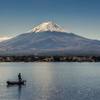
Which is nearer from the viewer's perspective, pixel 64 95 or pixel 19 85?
pixel 64 95

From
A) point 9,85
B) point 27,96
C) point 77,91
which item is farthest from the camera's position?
point 9,85

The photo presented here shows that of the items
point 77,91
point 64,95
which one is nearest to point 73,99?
point 64,95

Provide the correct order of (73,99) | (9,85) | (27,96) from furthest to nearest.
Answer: (9,85) < (27,96) < (73,99)

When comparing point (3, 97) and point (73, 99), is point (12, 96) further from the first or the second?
point (73, 99)

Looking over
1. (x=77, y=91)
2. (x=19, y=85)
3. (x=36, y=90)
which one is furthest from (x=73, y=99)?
(x=19, y=85)

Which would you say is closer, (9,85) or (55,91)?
(55,91)

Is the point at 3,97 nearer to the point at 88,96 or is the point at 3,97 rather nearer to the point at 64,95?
the point at 64,95

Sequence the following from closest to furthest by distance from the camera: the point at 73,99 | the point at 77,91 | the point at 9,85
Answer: the point at 73,99, the point at 77,91, the point at 9,85

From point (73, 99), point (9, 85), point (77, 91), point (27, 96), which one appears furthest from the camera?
point (9, 85)
